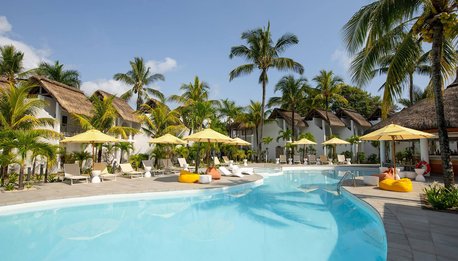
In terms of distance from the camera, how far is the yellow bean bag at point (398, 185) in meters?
8.64

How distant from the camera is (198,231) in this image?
6145 millimetres

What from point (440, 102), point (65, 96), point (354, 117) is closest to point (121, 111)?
point (65, 96)

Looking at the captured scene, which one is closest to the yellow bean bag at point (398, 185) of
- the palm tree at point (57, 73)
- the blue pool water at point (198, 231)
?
the blue pool water at point (198, 231)

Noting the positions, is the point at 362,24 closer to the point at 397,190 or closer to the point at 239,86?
the point at 397,190

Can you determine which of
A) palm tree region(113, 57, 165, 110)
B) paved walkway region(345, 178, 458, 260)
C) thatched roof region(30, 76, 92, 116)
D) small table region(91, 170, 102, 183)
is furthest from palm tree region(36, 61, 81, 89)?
paved walkway region(345, 178, 458, 260)

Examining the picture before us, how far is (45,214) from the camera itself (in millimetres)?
7172

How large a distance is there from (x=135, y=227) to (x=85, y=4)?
10.1 metres

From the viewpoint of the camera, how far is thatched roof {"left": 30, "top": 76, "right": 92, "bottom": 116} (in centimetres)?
1587

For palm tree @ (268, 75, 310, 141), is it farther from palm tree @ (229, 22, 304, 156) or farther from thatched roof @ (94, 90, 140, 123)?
thatched roof @ (94, 90, 140, 123)

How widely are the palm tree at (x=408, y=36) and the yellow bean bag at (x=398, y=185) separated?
1813mm

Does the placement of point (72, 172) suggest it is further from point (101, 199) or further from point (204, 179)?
point (204, 179)

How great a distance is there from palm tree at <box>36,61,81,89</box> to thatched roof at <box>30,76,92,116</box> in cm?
1118

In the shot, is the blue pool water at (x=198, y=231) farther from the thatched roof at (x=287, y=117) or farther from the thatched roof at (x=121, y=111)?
the thatched roof at (x=287, y=117)

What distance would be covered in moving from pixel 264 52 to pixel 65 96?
1595 cm
